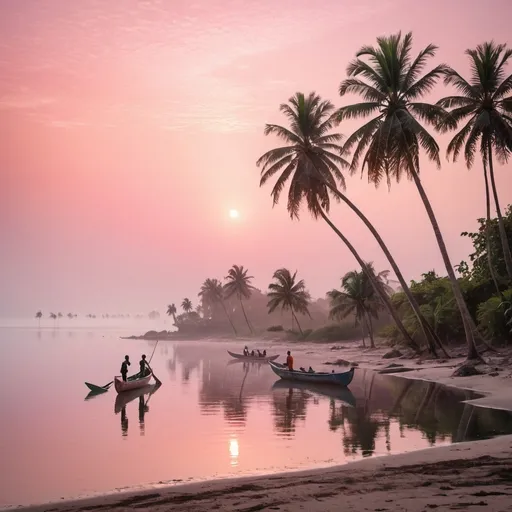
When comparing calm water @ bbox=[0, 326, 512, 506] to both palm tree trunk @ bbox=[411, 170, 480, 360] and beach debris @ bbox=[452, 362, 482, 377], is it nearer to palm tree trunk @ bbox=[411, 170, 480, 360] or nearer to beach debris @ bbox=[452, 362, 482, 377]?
beach debris @ bbox=[452, 362, 482, 377]

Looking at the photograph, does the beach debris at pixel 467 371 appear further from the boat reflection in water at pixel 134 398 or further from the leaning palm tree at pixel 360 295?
the leaning palm tree at pixel 360 295

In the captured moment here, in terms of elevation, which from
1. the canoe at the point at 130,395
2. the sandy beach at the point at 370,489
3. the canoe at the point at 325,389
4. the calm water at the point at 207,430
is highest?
the sandy beach at the point at 370,489

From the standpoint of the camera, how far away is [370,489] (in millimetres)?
8555

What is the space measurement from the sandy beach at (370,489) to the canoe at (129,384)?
762 inches

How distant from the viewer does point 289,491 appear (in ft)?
28.6

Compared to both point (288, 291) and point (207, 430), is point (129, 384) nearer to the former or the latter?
point (207, 430)

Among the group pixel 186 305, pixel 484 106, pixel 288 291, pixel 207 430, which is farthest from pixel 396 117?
pixel 186 305

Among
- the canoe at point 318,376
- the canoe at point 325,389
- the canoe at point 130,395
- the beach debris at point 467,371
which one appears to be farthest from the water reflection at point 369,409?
the canoe at point 130,395

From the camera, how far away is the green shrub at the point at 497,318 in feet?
113

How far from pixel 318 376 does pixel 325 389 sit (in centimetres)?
87

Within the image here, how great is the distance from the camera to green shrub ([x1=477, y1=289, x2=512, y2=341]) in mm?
34375

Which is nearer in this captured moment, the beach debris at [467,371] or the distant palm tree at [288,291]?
the beach debris at [467,371]

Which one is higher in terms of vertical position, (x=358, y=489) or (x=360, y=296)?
(x=360, y=296)

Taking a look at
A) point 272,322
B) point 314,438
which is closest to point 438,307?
point 314,438
